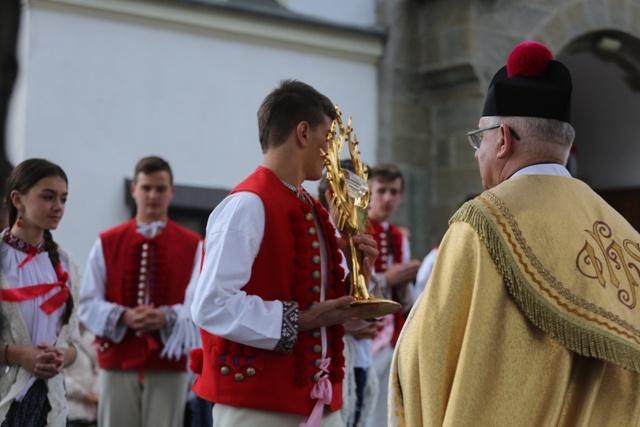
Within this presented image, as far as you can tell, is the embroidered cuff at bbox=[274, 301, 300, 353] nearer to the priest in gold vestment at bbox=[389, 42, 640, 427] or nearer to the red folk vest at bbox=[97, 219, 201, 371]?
the priest in gold vestment at bbox=[389, 42, 640, 427]

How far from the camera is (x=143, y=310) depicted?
568 centimetres

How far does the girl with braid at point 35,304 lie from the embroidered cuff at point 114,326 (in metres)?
0.87

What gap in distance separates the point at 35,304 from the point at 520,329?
8.38 feet

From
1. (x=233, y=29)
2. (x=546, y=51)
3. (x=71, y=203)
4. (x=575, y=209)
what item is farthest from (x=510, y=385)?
(x=233, y=29)

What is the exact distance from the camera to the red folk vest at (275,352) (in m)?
3.37

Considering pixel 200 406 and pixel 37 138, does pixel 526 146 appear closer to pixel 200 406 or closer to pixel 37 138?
pixel 200 406

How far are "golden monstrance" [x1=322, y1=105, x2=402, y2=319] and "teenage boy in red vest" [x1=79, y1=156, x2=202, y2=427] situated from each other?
2337mm

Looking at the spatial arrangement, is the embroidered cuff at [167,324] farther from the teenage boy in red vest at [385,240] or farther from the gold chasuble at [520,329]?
the gold chasuble at [520,329]

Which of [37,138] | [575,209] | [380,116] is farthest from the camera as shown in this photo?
[380,116]

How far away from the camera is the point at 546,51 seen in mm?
2830

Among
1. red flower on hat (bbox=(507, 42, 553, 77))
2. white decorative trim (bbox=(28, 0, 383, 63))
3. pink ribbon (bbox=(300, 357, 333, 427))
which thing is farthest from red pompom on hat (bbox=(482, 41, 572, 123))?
white decorative trim (bbox=(28, 0, 383, 63))

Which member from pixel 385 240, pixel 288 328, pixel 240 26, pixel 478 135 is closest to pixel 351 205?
pixel 288 328

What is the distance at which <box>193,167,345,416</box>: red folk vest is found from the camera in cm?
337

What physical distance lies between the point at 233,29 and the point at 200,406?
332 cm
